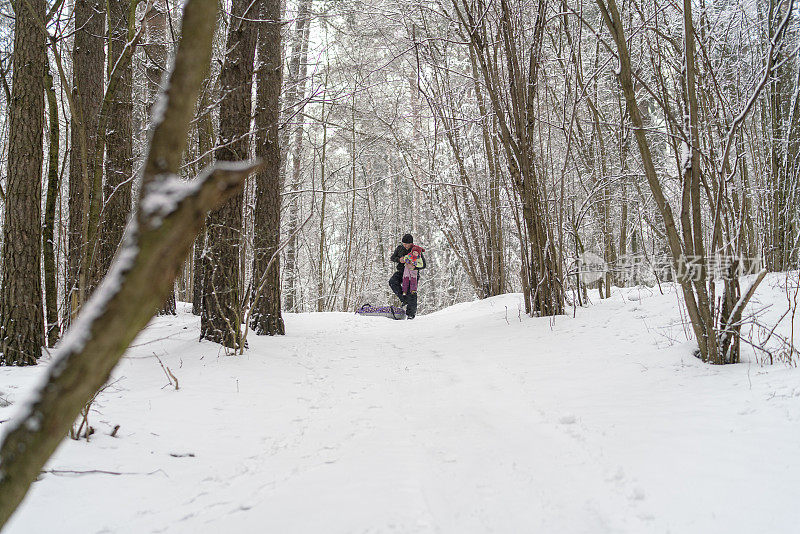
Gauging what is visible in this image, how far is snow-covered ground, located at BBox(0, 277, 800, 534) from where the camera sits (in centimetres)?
168

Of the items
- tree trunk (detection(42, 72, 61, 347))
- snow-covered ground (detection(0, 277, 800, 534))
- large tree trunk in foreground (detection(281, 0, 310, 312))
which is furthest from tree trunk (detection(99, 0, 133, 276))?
large tree trunk in foreground (detection(281, 0, 310, 312))

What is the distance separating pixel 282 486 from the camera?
199 cm

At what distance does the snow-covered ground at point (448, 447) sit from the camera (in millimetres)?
1677

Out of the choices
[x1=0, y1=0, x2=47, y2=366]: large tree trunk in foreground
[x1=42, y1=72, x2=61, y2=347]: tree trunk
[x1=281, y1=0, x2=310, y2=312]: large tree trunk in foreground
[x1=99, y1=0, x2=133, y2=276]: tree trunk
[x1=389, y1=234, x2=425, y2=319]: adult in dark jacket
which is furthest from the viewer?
[x1=281, y1=0, x2=310, y2=312]: large tree trunk in foreground

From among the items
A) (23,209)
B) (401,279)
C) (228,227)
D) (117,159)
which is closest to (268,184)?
(228,227)

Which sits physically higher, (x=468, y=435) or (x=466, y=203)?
(x=466, y=203)

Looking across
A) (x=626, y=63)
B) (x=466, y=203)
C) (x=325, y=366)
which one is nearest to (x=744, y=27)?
(x=466, y=203)

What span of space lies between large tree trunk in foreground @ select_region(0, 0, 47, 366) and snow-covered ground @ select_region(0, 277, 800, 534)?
435mm

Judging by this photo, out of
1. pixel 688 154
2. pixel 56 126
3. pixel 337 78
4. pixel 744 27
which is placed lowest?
pixel 688 154

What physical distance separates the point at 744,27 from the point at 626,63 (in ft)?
18.2

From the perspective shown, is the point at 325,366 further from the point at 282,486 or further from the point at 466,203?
the point at 466,203

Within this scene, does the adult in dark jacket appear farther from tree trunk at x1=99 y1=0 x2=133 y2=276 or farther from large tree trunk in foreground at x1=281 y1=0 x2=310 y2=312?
tree trunk at x1=99 y1=0 x2=133 y2=276

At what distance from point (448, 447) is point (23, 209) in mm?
4122

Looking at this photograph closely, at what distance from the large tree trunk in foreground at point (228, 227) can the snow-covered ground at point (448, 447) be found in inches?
21.7
